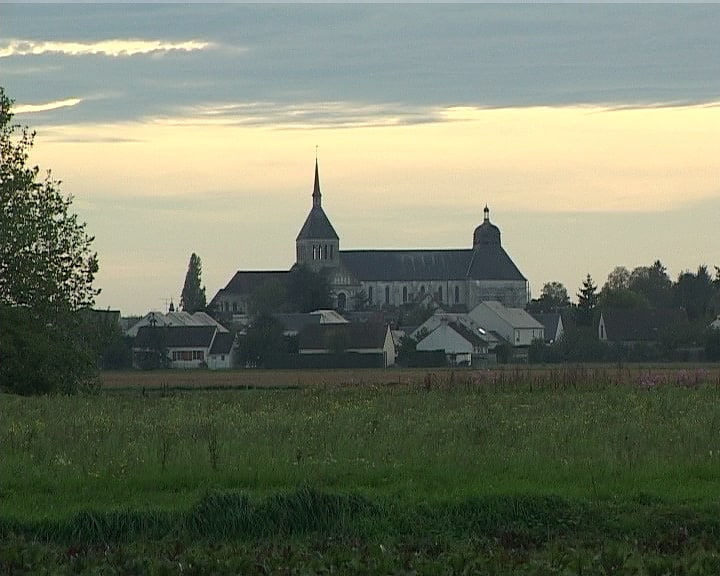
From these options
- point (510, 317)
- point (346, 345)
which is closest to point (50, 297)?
point (346, 345)

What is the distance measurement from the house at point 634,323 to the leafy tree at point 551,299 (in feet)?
174

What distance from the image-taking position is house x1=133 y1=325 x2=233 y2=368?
359 feet

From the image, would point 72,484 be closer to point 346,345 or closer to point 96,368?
point 96,368

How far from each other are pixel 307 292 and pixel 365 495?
6321 inches

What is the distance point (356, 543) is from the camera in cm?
1410

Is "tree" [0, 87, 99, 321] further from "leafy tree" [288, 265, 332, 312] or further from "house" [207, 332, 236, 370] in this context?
"leafy tree" [288, 265, 332, 312]

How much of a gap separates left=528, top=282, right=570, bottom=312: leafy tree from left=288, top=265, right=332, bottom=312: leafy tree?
2470 cm

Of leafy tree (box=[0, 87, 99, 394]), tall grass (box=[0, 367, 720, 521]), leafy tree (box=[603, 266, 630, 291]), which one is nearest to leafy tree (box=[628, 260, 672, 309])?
leafy tree (box=[603, 266, 630, 291])

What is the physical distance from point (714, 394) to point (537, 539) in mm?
18651

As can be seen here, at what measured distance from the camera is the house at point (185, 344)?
359 ft

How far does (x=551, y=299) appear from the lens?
622 feet

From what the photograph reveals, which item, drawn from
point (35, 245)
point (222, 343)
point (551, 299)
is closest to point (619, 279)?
point (551, 299)

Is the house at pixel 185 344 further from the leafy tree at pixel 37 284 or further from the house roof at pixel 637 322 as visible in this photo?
the leafy tree at pixel 37 284

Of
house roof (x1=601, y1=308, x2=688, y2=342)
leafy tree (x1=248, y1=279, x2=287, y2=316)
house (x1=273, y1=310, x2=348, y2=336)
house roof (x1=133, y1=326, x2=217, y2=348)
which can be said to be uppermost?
leafy tree (x1=248, y1=279, x2=287, y2=316)
